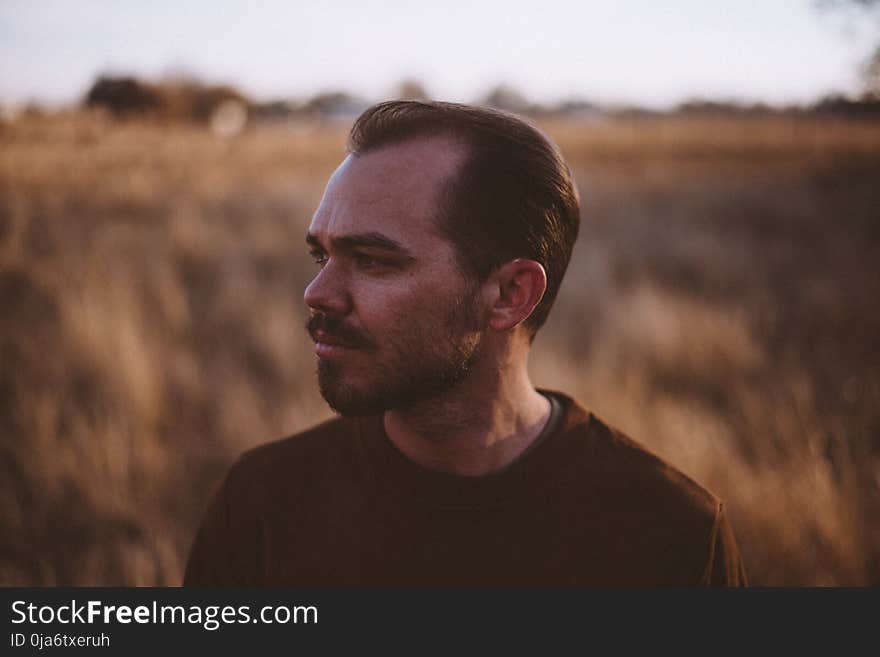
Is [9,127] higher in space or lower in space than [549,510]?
higher

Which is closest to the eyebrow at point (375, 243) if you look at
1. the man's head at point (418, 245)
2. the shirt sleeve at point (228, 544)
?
the man's head at point (418, 245)

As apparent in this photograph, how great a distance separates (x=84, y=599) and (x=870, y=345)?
216 inches

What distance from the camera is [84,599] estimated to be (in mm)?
1722

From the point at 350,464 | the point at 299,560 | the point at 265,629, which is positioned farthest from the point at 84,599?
the point at 350,464

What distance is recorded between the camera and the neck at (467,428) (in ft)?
4.29

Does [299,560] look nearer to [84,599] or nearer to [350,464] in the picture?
[350,464]

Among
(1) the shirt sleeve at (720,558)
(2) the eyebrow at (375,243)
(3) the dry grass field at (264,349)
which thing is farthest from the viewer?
(3) the dry grass field at (264,349)

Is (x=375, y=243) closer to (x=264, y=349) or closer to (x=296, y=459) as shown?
(x=296, y=459)

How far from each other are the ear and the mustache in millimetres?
294

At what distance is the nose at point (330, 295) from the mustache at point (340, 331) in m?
0.02

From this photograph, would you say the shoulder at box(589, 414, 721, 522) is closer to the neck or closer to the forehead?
the neck

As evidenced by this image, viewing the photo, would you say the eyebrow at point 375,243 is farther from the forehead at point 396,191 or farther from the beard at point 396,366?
the beard at point 396,366

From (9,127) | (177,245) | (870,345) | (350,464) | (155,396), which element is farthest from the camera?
(177,245)

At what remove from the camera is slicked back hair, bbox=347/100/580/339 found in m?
1.23
